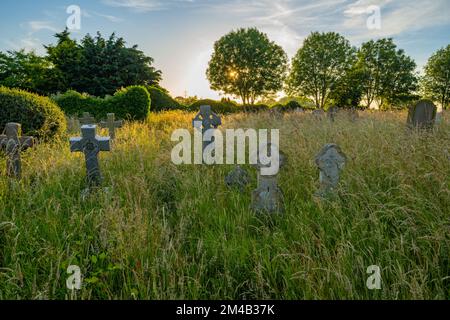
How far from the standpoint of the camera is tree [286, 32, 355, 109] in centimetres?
3325

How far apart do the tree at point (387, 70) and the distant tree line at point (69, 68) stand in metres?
27.0

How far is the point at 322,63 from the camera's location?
33.4 m

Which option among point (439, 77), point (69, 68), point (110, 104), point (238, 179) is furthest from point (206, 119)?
point (439, 77)

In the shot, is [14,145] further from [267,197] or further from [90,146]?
[267,197]

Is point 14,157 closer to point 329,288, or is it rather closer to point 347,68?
point 329,288

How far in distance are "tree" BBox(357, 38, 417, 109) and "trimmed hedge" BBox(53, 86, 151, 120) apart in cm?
2852

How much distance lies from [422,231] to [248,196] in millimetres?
1805

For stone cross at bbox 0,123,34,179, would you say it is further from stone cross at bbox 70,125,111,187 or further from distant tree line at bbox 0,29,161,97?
distant tree line at bbox 0,29,161,97

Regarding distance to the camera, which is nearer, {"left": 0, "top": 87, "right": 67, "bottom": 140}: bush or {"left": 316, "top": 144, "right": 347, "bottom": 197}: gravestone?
{"left": 316, "top": 144, "right": 347, "bottom": 197}: gravestone

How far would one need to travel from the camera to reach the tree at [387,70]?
32438 mm

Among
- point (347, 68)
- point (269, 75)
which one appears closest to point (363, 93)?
point (347, 68)

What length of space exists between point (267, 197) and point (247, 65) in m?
34.8

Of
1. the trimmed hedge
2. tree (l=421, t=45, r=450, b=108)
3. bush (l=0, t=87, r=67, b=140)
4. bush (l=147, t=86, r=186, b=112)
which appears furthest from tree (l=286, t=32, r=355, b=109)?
bush (l=0, t=87, r=67, b=140)

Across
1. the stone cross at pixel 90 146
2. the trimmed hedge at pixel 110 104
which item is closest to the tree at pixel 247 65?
the trimmed hedge at pixel 110 104
